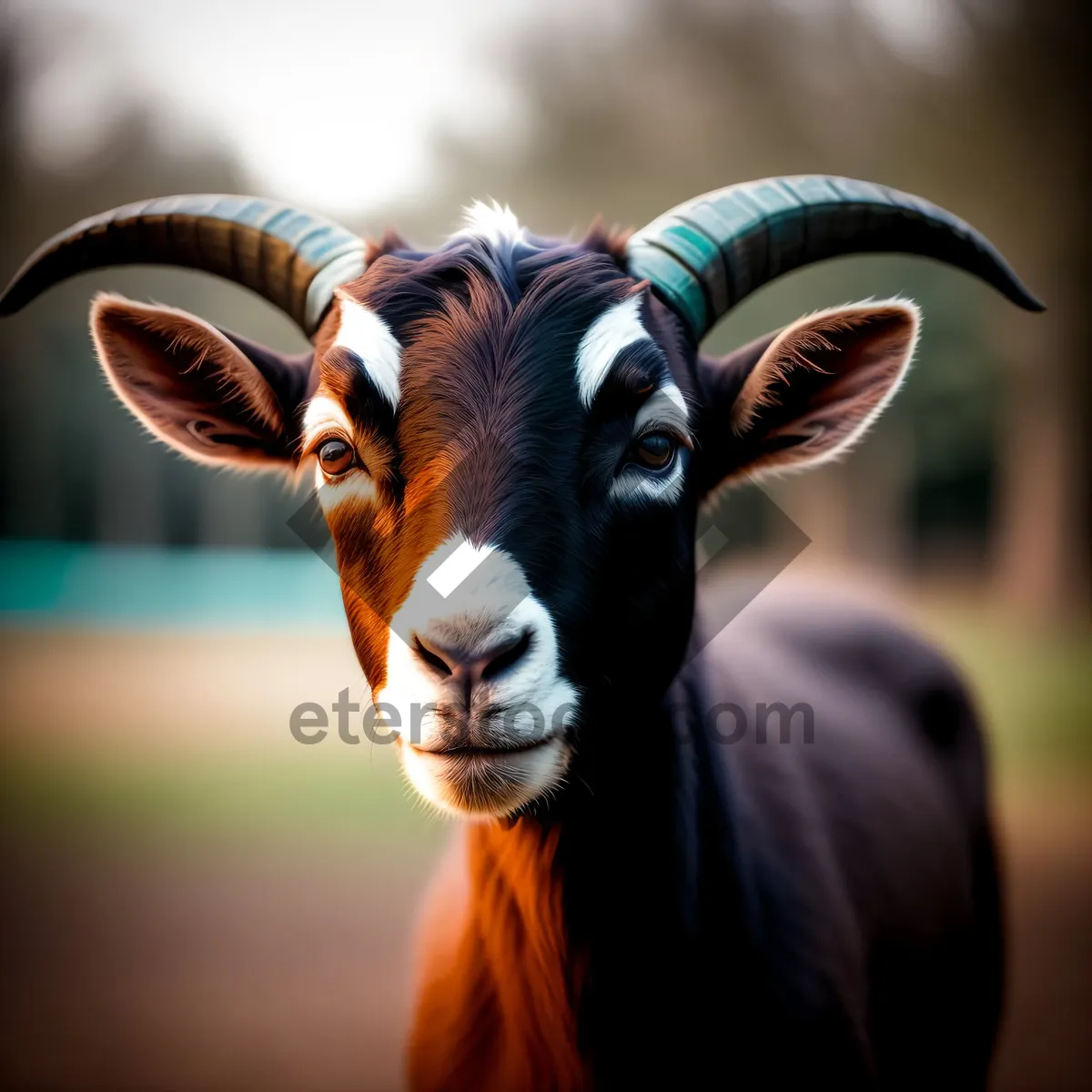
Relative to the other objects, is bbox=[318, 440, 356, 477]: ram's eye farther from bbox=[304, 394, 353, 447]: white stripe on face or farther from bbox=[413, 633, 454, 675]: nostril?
bbox=[413, 633, 454, 675]: nostril

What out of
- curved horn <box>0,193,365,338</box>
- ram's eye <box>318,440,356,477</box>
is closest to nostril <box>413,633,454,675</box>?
ram's eye <box>318,440,356,477</box>

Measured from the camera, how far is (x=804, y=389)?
10.2 ft

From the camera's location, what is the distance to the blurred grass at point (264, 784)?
31.2 feet

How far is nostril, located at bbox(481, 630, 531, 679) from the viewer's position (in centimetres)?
214

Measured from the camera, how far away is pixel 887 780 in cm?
434

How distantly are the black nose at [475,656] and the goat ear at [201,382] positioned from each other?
1.28 meters

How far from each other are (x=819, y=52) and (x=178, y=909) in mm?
15312

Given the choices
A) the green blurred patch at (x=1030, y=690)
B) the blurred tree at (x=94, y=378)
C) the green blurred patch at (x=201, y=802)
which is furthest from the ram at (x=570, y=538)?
the green blurred patch at (x=1030, y=690)

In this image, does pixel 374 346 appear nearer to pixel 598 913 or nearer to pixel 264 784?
pixel 598 913

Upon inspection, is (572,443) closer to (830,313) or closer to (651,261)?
(651,261)

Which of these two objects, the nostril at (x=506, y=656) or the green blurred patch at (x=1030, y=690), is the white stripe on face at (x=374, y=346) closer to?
the nostril at (x=506, y=656)

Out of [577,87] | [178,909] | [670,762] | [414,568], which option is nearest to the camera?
[414,568]

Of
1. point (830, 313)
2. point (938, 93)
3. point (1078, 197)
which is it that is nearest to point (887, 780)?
point (830, 313)

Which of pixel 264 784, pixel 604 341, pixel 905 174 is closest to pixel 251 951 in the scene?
pixel 264 784
